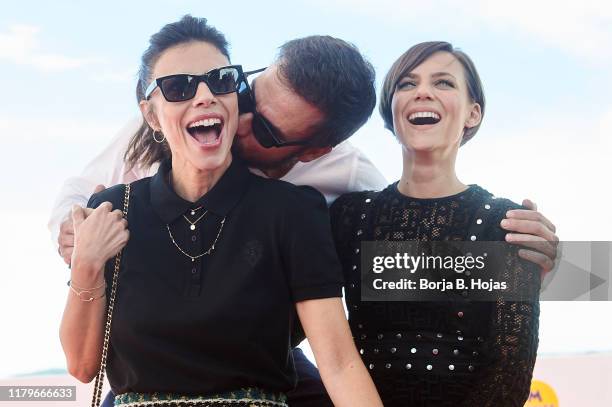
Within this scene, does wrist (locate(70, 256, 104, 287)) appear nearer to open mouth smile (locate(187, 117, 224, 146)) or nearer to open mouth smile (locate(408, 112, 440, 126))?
open mouth smile (locate(187, 117, 224, 146))

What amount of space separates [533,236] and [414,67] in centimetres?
66

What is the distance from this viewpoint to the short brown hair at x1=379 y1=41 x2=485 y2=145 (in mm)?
2619

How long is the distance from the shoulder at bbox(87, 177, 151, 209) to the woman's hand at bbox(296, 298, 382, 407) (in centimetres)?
60

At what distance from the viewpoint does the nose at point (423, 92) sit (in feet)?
8.45

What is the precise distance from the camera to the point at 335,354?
201 cm

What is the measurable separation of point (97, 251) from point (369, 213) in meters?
0.88

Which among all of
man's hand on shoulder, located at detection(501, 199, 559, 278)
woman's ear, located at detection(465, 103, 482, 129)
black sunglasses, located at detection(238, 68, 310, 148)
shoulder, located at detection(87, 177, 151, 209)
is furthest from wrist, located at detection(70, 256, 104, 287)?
woman's ear, located at detection(465, 103, 482, 129)

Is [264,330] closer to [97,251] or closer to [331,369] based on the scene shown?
[331,369]

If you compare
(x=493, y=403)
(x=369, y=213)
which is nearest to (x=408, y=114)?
(x=369, y=213)

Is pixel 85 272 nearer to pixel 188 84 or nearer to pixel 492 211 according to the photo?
pixel 188 84

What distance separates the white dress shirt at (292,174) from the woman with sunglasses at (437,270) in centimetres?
14

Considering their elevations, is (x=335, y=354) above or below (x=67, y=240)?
below

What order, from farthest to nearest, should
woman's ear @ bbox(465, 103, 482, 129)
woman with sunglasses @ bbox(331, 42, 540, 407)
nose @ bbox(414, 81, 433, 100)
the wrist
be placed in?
woman's ear @ bbox(465, 103, 482, 129) < nose @ bbox(414, 81, 433, 100) < woman with sunglasses @ bbox(331, 42, 540, 407) < the wrist

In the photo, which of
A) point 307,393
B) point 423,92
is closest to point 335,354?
point 307,393
